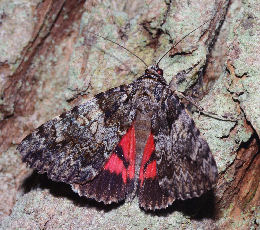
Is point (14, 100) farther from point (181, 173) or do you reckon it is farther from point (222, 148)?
point (222, 148)

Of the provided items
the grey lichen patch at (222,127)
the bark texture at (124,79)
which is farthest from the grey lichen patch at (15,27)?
the grey lichen patch at (222,127)

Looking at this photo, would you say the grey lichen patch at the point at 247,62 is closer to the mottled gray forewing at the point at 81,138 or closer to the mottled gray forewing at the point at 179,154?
the mottled gray forewing at the point at 179,154

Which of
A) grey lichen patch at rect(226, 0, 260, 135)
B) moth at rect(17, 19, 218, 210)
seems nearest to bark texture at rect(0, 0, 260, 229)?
grey lichen patch at rect(226, 0, 260, 135)

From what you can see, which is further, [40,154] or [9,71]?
Answer: [9,71]

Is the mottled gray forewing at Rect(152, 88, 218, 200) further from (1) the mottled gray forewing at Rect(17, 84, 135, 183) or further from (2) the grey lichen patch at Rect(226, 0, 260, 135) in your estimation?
(2) the grey lichen patch at Rect(226, 0, 260, 135)

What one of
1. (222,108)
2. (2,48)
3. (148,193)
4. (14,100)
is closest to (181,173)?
(148,193)

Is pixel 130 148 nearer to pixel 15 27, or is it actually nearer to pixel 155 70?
pixel 155 70

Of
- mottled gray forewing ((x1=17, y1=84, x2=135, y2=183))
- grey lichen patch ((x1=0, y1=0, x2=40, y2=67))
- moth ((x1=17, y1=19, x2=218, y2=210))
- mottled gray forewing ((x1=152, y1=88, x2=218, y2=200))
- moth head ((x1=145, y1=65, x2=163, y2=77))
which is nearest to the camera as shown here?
mottled gray forewing ((x1=152, y1=88, x2=218, y2=200))
